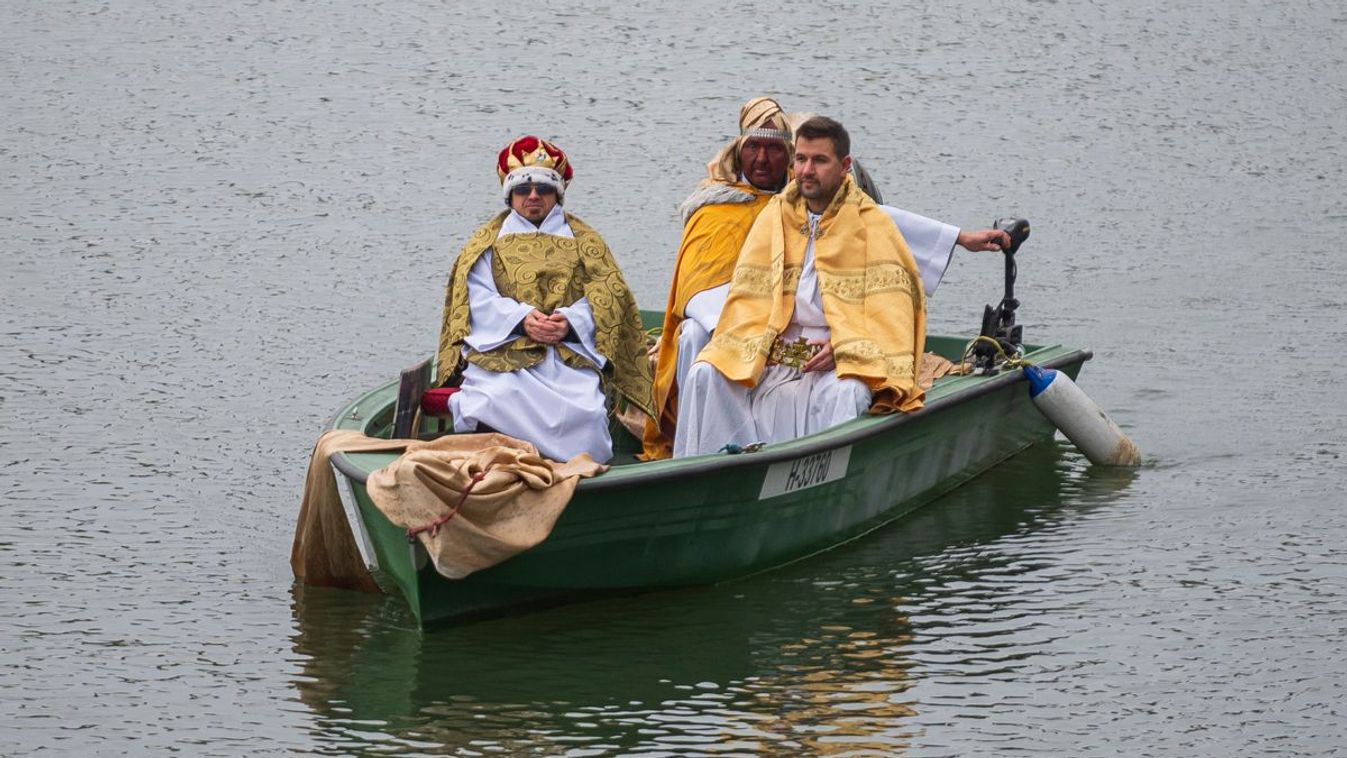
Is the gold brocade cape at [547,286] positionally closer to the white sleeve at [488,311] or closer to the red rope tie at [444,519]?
the white sleeve at [488,311]

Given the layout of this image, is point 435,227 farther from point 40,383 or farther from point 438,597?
point 438,597

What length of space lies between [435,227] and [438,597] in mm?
9396

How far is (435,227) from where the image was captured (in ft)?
55.2

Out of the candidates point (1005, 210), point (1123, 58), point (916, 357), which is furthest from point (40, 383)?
point (1123, 58)

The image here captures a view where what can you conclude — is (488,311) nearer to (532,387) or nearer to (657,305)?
(532,387)

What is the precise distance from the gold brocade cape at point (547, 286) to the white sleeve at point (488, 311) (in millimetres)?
26

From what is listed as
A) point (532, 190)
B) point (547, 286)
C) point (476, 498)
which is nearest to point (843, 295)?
point (547, 286)

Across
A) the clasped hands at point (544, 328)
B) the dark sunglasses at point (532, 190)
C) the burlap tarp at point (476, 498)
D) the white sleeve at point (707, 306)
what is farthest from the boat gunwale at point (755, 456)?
the dark sunglasses at point (532, 190)

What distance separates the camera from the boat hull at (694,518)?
7641 millimetres

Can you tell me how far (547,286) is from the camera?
28.7 ft

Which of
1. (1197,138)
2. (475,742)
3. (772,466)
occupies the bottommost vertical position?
(475,742)

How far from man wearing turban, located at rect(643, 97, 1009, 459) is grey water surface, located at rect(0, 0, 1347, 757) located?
108 centimetres

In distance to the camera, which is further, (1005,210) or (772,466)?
(1005,210)

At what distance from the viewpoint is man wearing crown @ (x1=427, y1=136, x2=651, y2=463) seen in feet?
27.8
